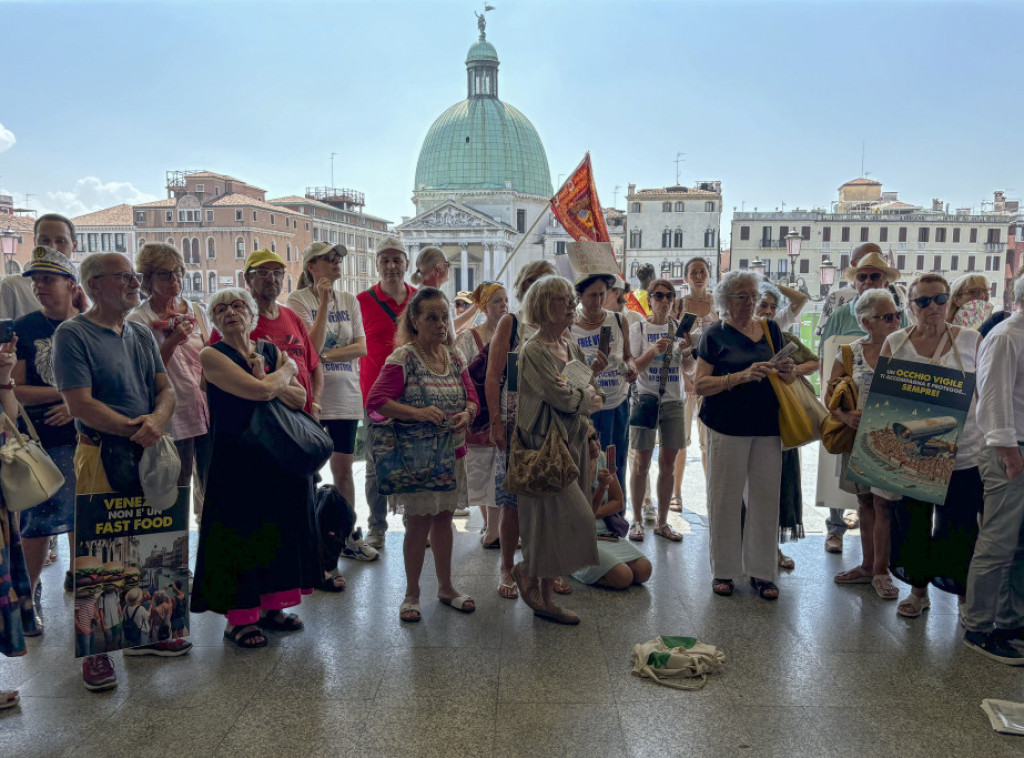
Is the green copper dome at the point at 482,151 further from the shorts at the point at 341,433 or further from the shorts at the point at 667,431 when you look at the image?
the shorts at the point at 341,433

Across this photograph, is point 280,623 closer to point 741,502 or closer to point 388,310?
point 388,310

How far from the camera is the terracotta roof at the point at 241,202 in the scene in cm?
4834

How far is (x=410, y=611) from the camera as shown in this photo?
12.7 feet

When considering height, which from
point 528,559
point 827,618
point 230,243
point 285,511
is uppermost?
point 230,243

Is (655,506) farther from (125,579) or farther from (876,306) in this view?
(125,579)

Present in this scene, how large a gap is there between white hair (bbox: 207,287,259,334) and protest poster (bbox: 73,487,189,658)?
797 mm

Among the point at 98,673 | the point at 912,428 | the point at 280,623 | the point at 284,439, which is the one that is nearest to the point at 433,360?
the point at 284,439

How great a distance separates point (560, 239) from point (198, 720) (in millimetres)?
67599

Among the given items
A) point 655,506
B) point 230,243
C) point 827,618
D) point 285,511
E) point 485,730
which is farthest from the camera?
point 230,243

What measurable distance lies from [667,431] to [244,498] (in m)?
2.99

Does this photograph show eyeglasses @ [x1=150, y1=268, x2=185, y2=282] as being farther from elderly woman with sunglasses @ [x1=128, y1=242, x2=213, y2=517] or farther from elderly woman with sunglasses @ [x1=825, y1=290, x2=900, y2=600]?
elderly woman with sunglasses @ [x1=825, y1=290, x2=900, y2=600]

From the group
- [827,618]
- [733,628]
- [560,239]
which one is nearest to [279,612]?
[733,628]

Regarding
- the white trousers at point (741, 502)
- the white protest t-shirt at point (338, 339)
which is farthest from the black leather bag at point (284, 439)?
the white trousers at point (741, 502)

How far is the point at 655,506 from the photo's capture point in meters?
6.07
